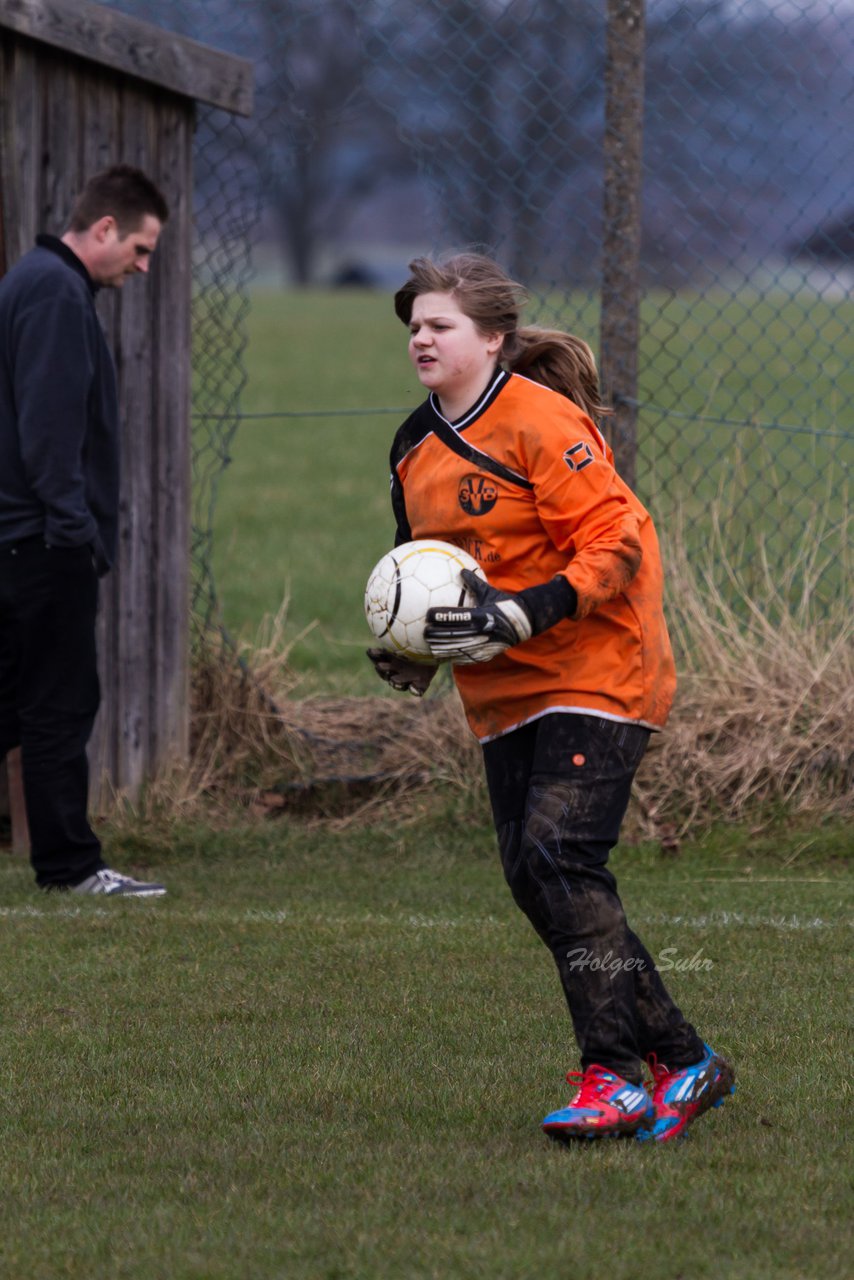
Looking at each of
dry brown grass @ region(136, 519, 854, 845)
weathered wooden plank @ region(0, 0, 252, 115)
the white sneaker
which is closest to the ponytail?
the white sneaker

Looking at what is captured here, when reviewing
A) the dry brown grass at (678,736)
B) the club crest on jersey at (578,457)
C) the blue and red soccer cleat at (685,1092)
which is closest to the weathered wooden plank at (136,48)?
the dry brown grass at (678,736)

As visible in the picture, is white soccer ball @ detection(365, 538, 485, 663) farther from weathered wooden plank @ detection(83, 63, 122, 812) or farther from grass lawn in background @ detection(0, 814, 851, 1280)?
weathered wooden plank @ detection(83, 63, 122, 812)

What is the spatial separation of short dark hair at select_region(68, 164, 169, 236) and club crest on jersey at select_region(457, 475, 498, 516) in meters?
2.59

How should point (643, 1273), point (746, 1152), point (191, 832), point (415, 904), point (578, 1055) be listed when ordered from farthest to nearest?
point (191, 832) → point (415, 904) → point (578, 1055) → point (746, 1152) → point (643, 1273)

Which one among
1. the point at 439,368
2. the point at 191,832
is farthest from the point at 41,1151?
the point at 191,832

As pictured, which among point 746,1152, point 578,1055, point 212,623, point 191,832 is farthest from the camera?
point 212,623

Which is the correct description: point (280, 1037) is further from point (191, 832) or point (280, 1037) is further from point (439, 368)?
point (191, 832)

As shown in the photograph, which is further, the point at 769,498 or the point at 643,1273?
the point at 769,498

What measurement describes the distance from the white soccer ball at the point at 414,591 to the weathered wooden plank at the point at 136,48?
11.6ft

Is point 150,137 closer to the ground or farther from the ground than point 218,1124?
farther from the ground

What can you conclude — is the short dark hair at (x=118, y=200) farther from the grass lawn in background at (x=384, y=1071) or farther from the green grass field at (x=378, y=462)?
the grass lawn in background at (x=384, y=1071)

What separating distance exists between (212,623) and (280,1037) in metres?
3.35

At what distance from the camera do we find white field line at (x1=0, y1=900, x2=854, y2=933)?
18.6 ft

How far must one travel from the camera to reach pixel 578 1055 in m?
4.41
